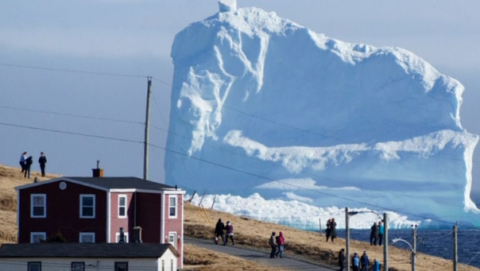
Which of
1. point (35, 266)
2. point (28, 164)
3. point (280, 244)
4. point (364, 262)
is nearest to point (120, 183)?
point (280, 244)

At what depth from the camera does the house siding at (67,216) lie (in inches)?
1726

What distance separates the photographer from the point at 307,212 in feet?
307

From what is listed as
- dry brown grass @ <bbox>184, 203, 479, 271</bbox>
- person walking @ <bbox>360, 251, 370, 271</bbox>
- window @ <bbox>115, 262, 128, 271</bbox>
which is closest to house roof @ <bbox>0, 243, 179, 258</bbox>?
window @ <bbox>115, 262, 128, 271</bbox>

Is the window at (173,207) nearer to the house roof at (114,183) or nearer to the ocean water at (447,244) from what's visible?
the house roof at (114,183)

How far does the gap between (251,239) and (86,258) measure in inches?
607

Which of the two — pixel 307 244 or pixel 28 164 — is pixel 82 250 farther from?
pixel 28 164

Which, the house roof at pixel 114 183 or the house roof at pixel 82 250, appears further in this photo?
the house roof at pixel 114 183

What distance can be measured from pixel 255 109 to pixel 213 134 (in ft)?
20.7

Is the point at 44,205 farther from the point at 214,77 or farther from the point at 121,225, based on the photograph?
the point at 214,77

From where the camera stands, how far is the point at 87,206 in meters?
44.0

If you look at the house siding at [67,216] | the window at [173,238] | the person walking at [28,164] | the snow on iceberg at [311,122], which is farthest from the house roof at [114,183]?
the snow on iceberg at [311,122]

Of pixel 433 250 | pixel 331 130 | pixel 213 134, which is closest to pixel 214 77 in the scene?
pixel 213 134

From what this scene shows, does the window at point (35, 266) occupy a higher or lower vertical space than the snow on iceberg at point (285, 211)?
lower

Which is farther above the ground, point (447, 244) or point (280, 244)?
point (280, 244)
